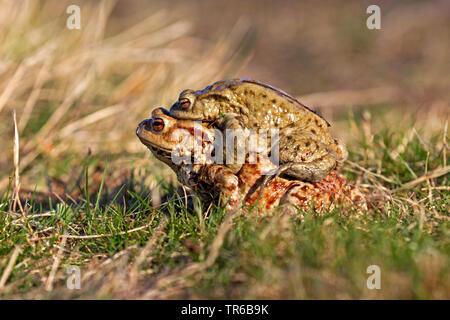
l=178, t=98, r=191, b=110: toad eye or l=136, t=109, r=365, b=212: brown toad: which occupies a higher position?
l=178, t=98, r=191, b=110: toad eye

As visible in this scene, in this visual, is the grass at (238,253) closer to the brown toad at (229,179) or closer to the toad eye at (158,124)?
the brown toad at (229,179)

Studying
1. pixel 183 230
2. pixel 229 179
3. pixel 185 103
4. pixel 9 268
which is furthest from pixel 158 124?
pixel 9 268

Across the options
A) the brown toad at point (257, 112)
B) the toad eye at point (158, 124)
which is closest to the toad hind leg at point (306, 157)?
the brown toad at point (257, 112)

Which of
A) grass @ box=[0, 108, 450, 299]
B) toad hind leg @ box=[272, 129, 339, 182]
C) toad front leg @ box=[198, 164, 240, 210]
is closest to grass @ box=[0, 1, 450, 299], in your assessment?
grass @ box=[0, 108, 450, 299]

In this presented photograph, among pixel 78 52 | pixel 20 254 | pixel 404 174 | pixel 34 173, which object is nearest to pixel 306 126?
pixel 404 174

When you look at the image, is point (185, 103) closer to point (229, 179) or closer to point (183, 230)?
point (229, 179)

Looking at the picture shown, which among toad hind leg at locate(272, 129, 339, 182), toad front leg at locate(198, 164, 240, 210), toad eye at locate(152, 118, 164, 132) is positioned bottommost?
toad front leg at locate(198, 164, 240, 210)

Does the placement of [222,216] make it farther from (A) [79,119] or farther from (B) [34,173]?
(A) [79,119]

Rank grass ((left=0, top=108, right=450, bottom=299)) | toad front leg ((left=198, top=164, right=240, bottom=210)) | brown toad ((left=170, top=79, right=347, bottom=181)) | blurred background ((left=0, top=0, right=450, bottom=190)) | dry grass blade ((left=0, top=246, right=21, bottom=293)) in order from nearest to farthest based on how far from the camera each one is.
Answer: grass ((left=0, top=108, right=450, bottom=299)) < dry grass blade ((left=0, top=246, right=21, bottom=293)) < toad front leg ((left=198, top=164, right=240, bottom=210)) < brown toad ((left=170, top=79, right=347, bottom=181)) < blurred background ((left=0, top=0, right=450, bottom=190))

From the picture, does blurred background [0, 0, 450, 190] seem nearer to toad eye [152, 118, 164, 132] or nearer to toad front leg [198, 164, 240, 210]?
toad eye [152, 118, 164, 132]
